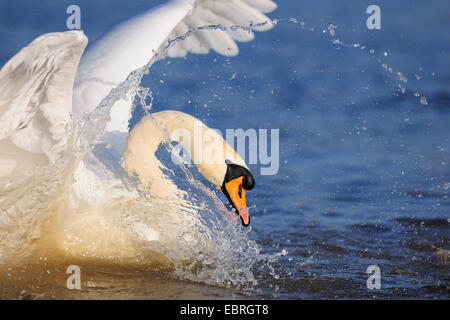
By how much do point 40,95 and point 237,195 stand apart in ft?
5.81

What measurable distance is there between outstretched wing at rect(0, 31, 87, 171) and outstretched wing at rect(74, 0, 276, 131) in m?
1.08

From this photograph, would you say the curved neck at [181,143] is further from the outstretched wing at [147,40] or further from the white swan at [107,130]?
the outstretched wing at [147,40]

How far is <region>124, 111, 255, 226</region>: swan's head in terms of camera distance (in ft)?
15.4

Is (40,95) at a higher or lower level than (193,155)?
higher

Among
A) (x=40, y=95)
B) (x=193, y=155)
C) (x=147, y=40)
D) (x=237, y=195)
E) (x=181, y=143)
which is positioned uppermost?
(x=147, y=40)

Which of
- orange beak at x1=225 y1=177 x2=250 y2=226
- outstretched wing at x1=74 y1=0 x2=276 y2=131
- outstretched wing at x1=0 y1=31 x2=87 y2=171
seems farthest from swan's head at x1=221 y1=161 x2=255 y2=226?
outstretched wing at x1=0 y1=31 x2=87 y2=171

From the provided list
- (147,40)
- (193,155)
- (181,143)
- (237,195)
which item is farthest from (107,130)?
(237,195)

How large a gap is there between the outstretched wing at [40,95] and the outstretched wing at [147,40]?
1077 mm

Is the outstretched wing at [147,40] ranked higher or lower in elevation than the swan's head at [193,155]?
higher

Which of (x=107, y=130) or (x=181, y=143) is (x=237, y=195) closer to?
(x=181, y=143)

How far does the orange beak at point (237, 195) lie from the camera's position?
15.3 ft

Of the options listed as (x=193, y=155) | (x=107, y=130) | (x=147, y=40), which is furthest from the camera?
(x=147, y=40)

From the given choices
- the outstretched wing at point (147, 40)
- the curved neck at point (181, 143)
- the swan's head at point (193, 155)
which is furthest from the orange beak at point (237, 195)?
the outstretched wing at point (147, 40)

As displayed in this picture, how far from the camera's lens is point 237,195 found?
15.5 feet
